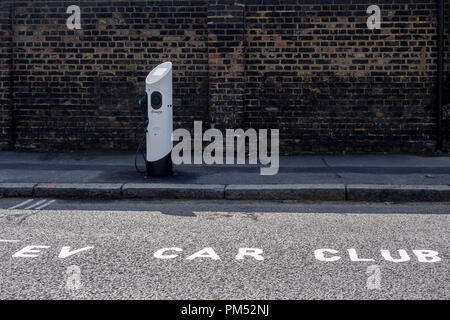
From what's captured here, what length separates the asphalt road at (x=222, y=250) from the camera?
4.29 meters

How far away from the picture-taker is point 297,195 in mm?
7824

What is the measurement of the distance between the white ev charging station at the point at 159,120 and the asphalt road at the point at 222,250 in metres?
1.19

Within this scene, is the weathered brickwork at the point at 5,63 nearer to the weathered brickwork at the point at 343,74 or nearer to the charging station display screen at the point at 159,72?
the charging station display screen at the point at 159,72

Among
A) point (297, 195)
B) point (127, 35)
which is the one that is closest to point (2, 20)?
point (127, 35)

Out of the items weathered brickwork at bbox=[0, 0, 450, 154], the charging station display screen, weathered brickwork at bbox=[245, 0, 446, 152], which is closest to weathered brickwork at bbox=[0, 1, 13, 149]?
weathered brickwork at bbox=[0, 0, 450, 154]

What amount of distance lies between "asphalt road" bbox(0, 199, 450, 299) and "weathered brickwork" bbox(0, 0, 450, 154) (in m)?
3.80

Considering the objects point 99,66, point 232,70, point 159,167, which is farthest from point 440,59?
point 99,66

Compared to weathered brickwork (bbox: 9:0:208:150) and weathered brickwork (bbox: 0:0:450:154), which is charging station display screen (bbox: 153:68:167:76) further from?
weathered brickwork (bbox: 9:0:208:150)

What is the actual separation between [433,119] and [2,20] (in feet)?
27.2

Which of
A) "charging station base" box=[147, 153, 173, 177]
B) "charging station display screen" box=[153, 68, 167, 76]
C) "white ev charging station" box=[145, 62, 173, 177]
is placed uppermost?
"charging station display screen" box=[153, 68, 167, 76]

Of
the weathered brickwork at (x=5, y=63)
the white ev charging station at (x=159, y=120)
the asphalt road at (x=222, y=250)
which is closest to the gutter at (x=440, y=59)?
the asphalt road at (x=222, y=250)

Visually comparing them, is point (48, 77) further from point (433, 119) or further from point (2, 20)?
point (433, 119)

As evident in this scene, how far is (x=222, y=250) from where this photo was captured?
211 inches

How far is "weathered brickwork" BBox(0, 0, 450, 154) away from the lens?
10.9m
